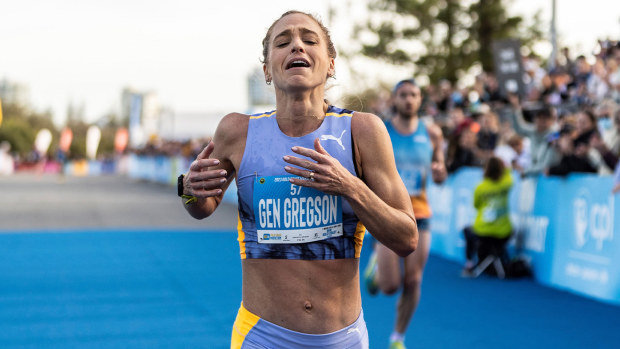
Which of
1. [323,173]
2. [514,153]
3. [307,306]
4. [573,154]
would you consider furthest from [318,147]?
[514,153]

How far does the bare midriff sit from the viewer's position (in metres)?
2.71

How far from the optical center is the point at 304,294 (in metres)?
2.71

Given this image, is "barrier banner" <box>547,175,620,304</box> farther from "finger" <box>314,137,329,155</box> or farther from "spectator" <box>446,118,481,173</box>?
"finger" <box>314,137,329,155</box>

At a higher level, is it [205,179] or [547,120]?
[547,120]

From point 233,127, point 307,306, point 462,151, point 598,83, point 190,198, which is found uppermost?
point 598,83

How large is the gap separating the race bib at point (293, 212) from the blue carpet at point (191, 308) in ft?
11.7

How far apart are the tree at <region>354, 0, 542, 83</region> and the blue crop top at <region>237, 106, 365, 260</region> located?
29.9 meters

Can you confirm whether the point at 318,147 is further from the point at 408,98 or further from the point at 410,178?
the point at 410,178

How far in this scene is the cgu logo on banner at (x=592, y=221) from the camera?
8.33m

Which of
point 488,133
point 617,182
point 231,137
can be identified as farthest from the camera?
point 488,133

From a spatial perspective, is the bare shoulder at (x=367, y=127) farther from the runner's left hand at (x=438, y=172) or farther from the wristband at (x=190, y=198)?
the runner's left hand at (x=438, y=172)

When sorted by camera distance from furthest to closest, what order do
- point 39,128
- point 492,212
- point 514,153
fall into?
point 39,128
point 514,153
point 492,212

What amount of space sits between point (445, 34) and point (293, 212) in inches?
1235

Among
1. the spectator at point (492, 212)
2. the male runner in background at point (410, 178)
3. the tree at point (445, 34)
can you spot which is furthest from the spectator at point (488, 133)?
the tree at point (445, 34)
